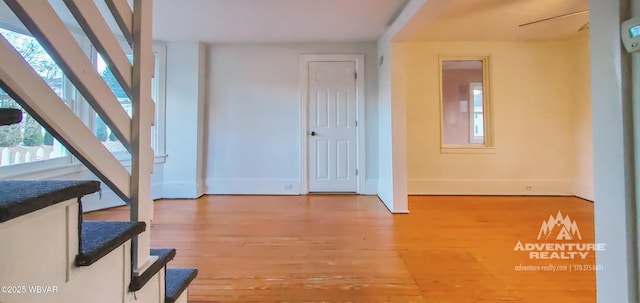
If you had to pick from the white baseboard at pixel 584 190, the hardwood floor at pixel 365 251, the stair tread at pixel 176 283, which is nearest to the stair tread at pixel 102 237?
the stair tread at pixel 176 283

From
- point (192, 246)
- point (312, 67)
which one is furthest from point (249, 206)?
point (312, 67)

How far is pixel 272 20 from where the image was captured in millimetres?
3145

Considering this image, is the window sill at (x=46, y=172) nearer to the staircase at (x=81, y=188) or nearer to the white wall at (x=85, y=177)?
the white wall at (x=85, y=177)

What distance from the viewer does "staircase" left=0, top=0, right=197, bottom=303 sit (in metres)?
0.53

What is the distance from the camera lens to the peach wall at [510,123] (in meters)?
3.87

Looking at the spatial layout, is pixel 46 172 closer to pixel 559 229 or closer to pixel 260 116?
pixel 260 116

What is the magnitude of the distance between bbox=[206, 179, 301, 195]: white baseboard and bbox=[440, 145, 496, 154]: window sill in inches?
86.9

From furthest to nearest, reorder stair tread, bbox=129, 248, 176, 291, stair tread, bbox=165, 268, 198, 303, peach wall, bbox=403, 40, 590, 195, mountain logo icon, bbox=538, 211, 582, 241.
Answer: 1. peach wall, bbox=403, 40, 590, 195
2. mountain logo icon, bbox=538, 211, 582, 241
3. stair tread, bbox=165, 268, 198, 303
4. stair tread, bbox=129, 248, 176, 291

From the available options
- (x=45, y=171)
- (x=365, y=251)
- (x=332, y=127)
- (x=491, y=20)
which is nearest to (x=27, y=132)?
(x=45, y=171)

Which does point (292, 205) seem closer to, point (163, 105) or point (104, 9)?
point (163, 105)

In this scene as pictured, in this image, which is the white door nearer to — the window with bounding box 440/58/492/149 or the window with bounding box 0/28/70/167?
the window with bounding box 440/58/492/149

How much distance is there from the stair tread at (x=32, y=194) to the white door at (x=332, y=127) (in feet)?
10.9

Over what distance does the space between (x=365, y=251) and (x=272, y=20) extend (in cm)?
264

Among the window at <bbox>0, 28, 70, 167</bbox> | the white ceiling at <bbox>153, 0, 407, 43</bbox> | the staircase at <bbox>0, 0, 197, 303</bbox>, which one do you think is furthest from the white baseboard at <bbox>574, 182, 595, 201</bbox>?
the window at <bbox>0, 28, 70, 167</bbox>
